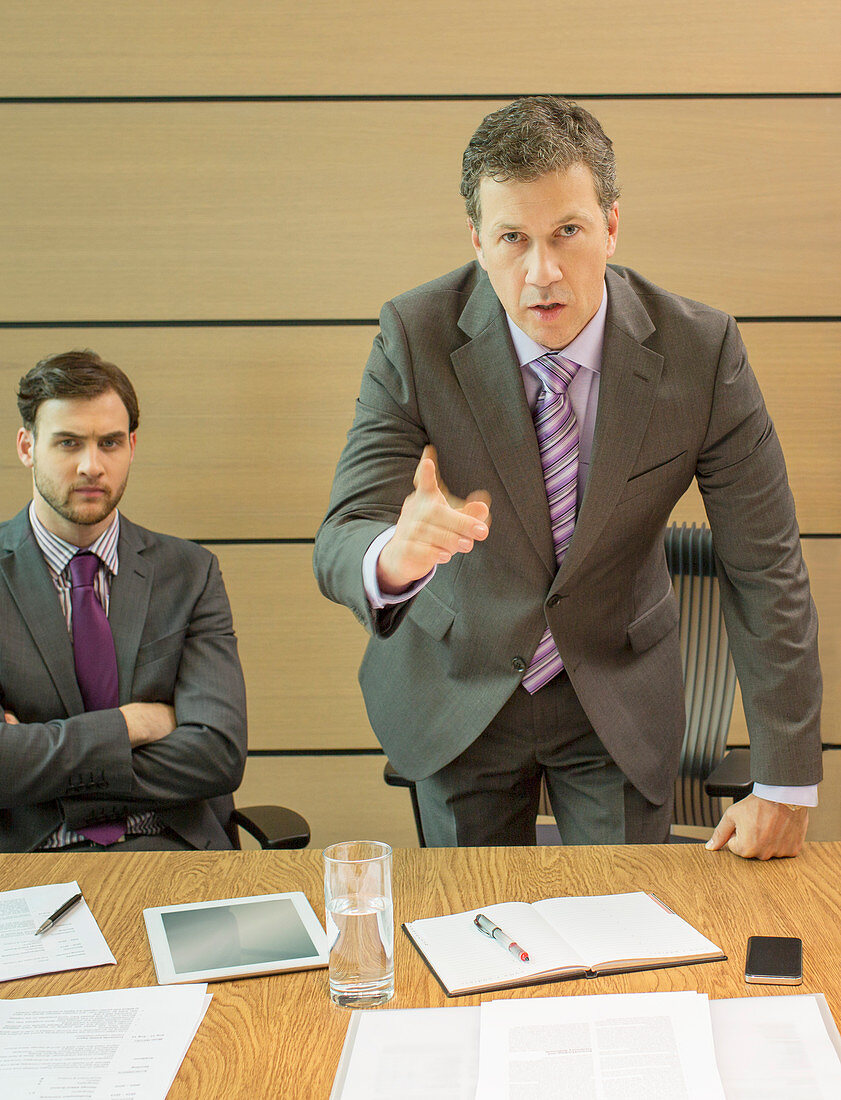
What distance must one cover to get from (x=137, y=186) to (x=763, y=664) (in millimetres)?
2020

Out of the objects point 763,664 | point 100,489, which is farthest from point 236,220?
point 763,664

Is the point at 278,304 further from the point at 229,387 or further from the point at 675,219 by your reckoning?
the point at 675,219

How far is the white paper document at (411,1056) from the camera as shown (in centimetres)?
92

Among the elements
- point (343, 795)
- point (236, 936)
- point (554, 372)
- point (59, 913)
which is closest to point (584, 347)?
point (554, 372)

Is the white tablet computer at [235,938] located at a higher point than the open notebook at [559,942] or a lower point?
higher

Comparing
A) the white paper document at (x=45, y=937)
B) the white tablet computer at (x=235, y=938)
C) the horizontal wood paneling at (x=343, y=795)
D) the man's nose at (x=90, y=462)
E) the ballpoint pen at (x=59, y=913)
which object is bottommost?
the horizontal wood paneling at (x=343, y=795)

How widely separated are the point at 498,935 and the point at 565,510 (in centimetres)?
74

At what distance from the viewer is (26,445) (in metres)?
2.36

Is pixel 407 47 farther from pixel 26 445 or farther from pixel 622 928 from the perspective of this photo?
pixel 622 928

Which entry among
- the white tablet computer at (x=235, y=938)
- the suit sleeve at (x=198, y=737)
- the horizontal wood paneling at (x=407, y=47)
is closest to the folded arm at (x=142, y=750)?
the suit sleeve at (x=198, y=737)

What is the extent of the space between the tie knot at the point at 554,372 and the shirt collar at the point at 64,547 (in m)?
1.10

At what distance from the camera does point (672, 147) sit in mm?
2578

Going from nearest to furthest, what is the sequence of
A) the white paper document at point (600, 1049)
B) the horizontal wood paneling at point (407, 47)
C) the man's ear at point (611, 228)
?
the white paper document at point (600, 1049), the man's ear at point (611, 228), the horizontal wood paneling at point (407, 47)

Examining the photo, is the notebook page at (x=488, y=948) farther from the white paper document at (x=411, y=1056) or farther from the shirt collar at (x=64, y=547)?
the shirt collar at (x=64, y=547)
